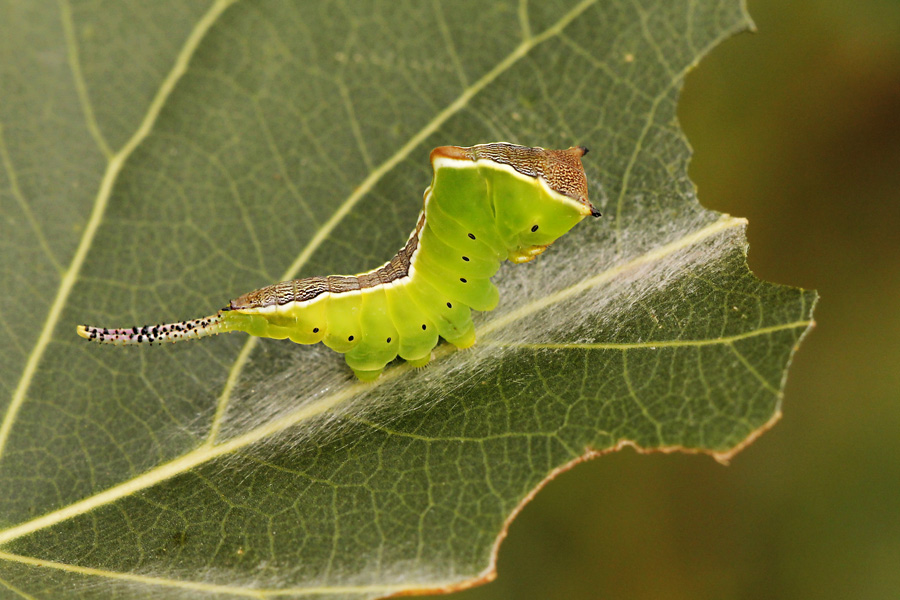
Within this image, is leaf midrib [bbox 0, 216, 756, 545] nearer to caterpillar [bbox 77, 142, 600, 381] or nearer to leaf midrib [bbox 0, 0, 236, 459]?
caterpillar [bbox 77, 142, 600, 381]

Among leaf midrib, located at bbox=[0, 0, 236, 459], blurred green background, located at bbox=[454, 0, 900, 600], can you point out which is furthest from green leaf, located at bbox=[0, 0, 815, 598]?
blurred green background, located at bbox=[454, 0, 900, 600]

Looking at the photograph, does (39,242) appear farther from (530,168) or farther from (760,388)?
(760,388)

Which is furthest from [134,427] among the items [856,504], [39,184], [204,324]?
[856,504]

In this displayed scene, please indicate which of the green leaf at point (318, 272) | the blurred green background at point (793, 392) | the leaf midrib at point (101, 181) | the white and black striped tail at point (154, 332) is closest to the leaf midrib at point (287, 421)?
the green leaf at point (318, 272)

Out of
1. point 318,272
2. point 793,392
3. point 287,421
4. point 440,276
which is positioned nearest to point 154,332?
point 287,421

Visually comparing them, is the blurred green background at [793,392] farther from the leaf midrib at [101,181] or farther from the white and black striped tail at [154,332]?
the leaf midrib at [101,181]

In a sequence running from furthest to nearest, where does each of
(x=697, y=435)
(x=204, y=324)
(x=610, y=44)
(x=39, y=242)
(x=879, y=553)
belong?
(x=879, y=553)
(x=610, y=44)
(x=39, y=242)
(x=204, y=324)
(x=697, y=435)
